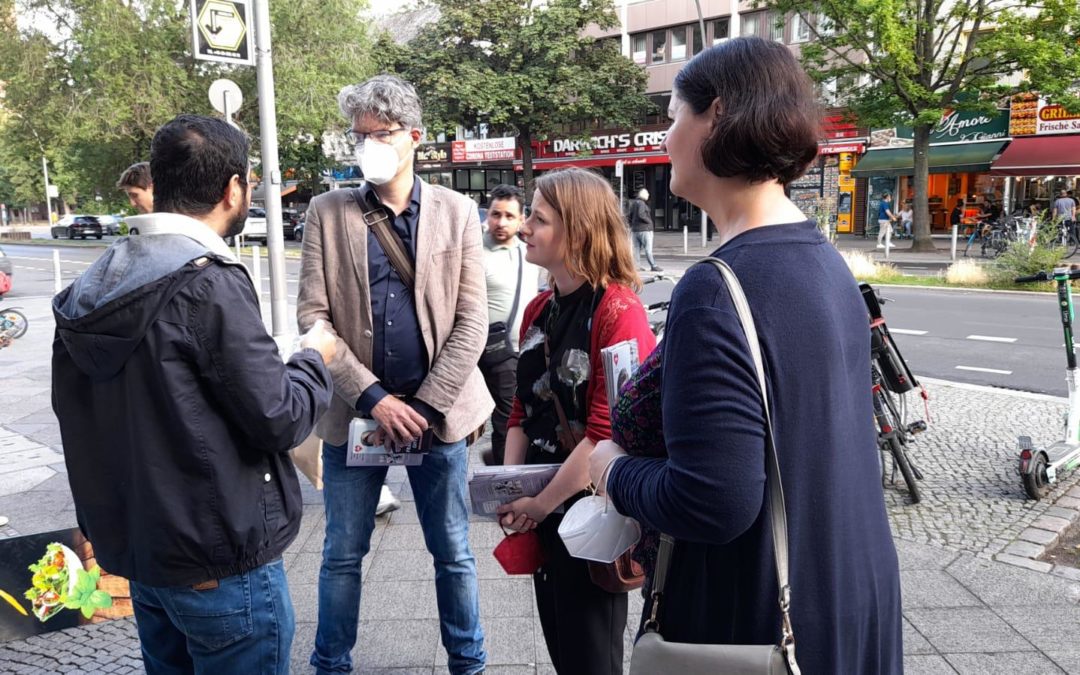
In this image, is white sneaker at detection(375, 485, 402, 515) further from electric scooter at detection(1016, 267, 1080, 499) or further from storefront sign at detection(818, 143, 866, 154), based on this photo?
storefront sign at detection(818, 143, 866, 154)

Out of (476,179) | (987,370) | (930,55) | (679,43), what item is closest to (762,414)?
(987,370)

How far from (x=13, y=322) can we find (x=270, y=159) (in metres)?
5.77

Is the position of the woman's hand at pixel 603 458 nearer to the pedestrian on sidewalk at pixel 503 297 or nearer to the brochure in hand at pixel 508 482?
the brochure in hand at pixel 508 482

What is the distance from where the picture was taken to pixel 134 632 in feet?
11.1

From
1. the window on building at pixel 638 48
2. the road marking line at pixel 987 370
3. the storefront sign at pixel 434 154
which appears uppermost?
the window on building at pixel 638 48

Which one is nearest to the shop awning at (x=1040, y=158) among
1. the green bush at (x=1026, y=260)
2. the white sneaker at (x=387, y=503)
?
the green bush at (x=1026, y=260)

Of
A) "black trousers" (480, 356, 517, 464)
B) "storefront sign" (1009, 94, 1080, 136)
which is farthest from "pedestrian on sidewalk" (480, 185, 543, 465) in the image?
"storefront sign" (1009, 94, 1080, 136)

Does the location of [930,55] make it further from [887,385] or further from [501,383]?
[501,383]

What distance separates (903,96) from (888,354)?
1942 centimetres

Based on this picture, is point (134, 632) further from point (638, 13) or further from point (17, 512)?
point (638, 13)

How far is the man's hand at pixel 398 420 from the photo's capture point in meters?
2.61

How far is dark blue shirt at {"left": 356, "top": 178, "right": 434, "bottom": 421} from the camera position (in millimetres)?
2725

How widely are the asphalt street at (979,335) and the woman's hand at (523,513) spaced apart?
5644 millimetres

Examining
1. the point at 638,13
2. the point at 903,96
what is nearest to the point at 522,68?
the point at 638,13
